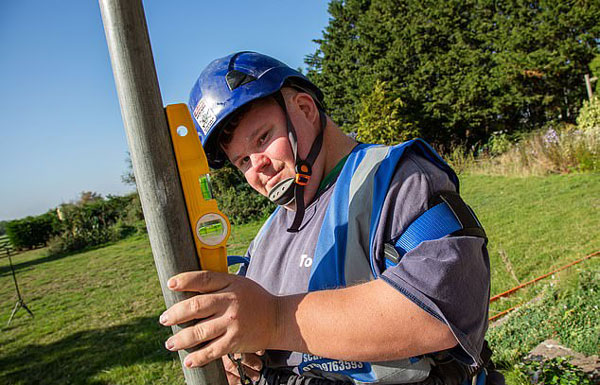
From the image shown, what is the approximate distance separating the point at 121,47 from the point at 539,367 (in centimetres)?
320

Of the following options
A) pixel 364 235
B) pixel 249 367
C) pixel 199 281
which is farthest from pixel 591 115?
pixel 199 281

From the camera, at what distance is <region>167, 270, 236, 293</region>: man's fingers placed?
3.04ft

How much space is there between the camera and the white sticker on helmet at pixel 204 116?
156 centimetres

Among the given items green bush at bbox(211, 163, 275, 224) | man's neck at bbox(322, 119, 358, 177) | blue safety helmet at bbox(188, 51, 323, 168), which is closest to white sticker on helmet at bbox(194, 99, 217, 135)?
blue safety helmet at bbox(188, 51, 323, 168)

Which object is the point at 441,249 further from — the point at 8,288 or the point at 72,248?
the point at 72,248

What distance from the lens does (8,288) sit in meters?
13.1

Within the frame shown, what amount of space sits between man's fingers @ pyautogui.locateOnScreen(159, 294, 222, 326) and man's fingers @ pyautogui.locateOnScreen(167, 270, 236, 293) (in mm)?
26

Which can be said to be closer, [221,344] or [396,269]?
[221,344]

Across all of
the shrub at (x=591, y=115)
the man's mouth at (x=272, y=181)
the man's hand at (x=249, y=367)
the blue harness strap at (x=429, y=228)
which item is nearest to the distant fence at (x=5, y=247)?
the man's hand at (x=249, y=367)

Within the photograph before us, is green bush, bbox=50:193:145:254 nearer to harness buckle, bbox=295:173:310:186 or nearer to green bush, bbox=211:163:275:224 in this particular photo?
green bush, bbox=211:163:275:224

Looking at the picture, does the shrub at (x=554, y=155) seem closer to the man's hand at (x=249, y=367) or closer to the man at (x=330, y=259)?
the man at (x=330, y=259)

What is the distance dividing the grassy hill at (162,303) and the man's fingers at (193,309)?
3.42 meters

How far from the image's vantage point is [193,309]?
0.91m

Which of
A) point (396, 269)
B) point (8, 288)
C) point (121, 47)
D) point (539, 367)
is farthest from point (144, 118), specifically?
point (8, 288)
